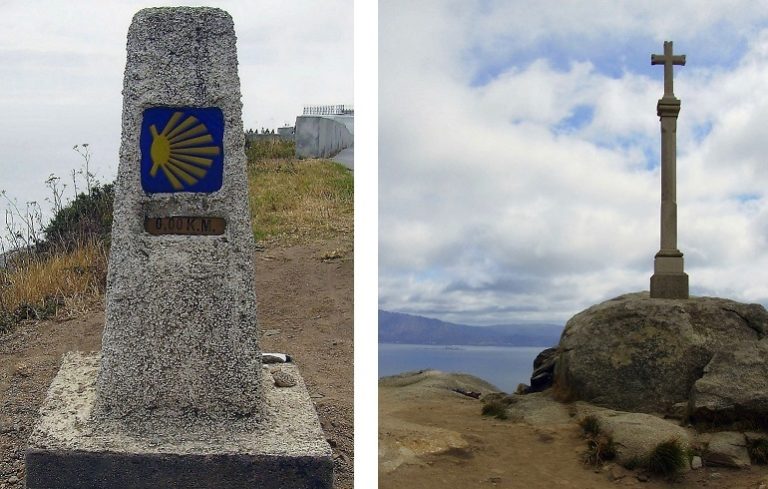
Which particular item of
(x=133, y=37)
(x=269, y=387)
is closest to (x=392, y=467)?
(x=269, y=387)

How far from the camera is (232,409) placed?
169 inches

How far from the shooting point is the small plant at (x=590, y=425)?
20.8 feet

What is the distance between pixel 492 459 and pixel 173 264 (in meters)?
2.98

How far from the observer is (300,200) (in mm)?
7410

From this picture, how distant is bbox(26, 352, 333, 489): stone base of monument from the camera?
3.99m

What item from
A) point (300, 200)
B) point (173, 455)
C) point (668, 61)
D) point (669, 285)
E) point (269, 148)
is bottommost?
point (173, 455)

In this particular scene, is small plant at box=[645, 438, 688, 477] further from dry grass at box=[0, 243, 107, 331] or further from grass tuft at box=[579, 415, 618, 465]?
dry grass at box=[0, 243, 107, 331]

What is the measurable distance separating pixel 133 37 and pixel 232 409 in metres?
1.81

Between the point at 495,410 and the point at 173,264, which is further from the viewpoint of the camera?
the point at 495,410

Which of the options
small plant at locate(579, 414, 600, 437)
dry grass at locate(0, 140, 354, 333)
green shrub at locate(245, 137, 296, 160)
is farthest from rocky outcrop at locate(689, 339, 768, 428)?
green shrub at locate(245, 137, 296, 160)

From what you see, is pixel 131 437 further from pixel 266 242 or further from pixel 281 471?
pixel 266 242

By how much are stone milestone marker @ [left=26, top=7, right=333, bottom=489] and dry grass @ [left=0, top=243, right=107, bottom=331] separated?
100 inches

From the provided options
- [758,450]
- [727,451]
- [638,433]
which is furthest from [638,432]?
[758,450]

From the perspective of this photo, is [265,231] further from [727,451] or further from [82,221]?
[727,451]
